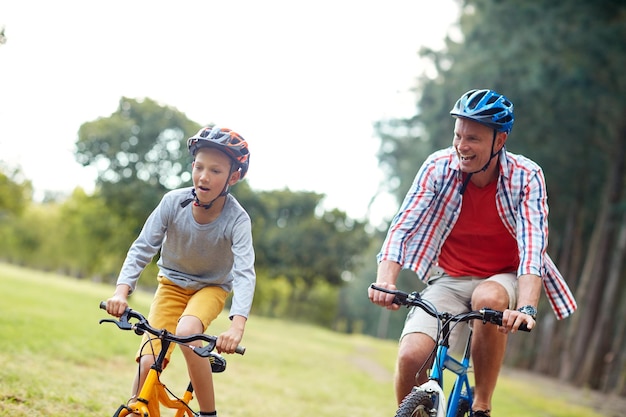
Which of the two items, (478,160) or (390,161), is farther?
(390,161)

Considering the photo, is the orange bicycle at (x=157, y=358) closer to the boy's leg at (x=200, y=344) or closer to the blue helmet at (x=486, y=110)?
the boy's leg at (x=200, y=344)

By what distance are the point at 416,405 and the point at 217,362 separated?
1.08m

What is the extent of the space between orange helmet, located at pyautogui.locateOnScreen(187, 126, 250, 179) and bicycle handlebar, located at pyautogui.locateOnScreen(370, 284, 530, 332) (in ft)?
3.57

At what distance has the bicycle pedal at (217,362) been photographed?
376 centimetres

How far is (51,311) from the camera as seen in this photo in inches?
728

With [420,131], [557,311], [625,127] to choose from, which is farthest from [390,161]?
[557,311]

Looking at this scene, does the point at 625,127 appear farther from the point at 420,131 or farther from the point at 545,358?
the point at 545,358

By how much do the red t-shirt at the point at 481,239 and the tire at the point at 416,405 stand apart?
1.15 metres

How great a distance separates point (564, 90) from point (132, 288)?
57.2ft

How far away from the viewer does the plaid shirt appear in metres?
4.53

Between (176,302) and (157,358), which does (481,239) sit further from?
(157,358)

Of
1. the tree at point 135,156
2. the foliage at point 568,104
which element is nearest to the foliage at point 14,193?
the tree at point 135,156

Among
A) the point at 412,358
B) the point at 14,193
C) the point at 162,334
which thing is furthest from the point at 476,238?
the point at 14,193

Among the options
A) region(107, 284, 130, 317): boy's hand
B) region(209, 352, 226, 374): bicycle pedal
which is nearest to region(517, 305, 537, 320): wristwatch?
region(209, 352, 226, 374): bicycle pedal
